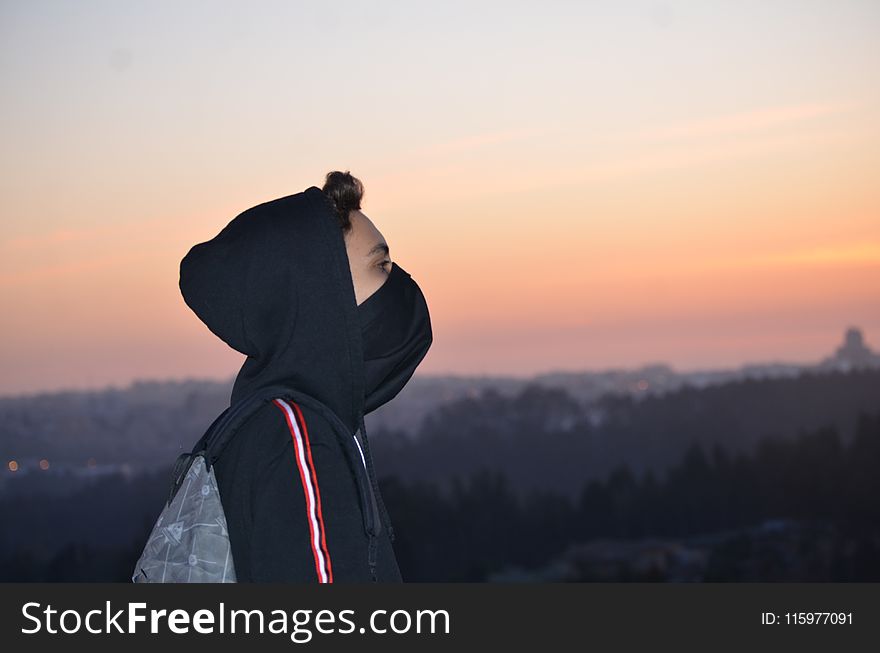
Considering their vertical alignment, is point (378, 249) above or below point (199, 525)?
above

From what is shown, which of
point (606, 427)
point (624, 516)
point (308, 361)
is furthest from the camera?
point (606, 427)

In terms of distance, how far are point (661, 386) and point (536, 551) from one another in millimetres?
4934

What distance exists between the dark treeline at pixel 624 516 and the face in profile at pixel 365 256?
66.0 feet

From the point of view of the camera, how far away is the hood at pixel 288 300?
1.57 m

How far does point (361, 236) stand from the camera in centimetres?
168

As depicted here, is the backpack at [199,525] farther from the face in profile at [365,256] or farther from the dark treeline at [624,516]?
the dark treeline at [624,516]

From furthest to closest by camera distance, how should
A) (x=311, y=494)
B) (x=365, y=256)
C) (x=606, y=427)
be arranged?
(x=606, y=427) < (x=365, y=256) < (x=311, y=494)

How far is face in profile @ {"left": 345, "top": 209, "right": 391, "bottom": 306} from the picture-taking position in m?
1.66

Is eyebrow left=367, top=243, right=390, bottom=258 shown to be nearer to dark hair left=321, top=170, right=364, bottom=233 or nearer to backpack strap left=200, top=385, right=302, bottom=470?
dark hair left=321, top=170, right=364, bottom=233

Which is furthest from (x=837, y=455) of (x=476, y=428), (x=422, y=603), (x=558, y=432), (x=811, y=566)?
Result: (x=422, y=603)

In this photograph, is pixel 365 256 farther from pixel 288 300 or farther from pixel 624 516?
pixel 624 516

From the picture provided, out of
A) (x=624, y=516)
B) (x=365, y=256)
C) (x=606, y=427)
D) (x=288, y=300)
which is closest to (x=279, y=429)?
(x=288, y=300)

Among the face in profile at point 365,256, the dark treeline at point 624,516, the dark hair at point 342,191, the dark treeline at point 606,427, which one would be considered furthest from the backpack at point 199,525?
the dark treeline at point 606,427

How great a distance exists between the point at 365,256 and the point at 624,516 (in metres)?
24.5
